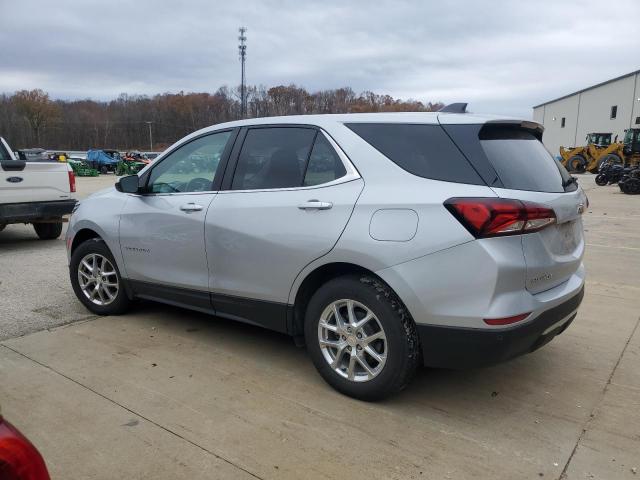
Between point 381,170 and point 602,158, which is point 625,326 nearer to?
point 381,170

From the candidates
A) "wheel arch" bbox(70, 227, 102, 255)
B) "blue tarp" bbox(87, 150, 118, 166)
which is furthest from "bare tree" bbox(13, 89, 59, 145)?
"wheel arch" bbox(70, 227, 102, 255)

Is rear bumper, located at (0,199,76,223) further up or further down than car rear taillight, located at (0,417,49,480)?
further down

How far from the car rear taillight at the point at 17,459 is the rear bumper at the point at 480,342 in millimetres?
2056

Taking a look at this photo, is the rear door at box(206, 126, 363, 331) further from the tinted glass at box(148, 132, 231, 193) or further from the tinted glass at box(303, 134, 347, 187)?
the tinted glass at box(148, 132, 231, 193)

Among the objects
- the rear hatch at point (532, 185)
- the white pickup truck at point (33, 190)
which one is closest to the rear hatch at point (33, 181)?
the white pickup truck at point (33, 190)

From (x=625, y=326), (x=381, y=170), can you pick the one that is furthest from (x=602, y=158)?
(x=381, y=170)

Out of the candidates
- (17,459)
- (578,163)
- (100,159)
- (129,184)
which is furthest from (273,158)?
(100,159)

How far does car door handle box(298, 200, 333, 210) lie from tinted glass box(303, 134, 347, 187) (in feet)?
0.51

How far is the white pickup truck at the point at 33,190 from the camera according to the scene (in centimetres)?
786

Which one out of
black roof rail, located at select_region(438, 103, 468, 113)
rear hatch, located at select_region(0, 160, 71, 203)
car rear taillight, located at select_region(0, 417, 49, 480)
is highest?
black roof rail, located at select_region(438, 103, 468, 113)

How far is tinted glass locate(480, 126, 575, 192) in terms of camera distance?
2961 millimetres

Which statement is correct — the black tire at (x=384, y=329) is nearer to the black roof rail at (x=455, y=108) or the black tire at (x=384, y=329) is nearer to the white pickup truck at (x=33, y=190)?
the black roof rail at (x=455, y=108)

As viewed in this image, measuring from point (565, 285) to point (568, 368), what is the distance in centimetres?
97

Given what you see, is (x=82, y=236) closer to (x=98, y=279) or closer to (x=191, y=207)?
(x=98, y=279)
